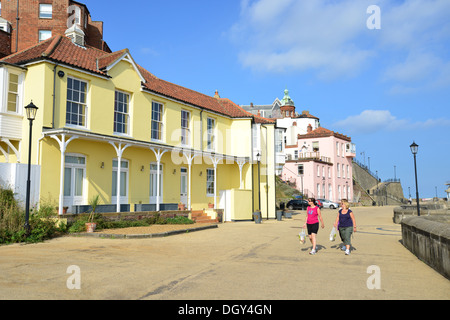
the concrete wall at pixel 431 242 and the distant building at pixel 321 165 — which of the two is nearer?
the concrete wall at pixel 431 242

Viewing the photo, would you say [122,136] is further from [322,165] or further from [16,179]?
[322,165]

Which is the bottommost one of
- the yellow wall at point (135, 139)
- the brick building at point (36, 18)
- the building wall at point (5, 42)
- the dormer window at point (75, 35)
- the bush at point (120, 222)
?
the bush at point (120, 222)

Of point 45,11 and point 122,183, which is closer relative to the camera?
point 122,183

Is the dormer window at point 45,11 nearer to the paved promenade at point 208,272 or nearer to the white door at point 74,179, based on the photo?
the white door at point 74,179

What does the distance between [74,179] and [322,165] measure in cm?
4483

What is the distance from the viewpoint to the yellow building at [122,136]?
49.1 ft

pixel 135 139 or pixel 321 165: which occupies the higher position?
pixel 321 165

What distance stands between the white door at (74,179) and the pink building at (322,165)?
3946 centimetres

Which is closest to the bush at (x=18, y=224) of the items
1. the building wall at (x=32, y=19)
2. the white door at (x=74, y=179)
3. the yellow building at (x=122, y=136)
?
the yellow building at (x=122, y=136)

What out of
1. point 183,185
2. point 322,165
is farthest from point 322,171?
point 183,185

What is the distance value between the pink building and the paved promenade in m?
42.0

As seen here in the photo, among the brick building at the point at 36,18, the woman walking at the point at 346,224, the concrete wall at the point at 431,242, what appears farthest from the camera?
the brick building at the point at 36,18

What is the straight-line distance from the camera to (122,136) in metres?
18.2
